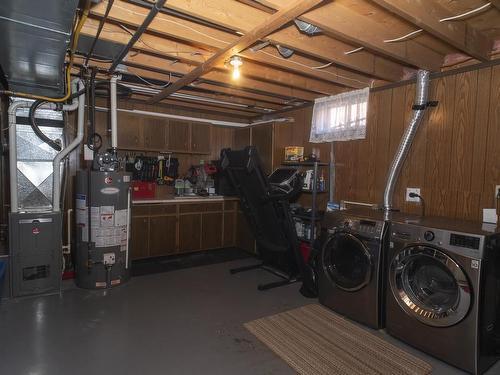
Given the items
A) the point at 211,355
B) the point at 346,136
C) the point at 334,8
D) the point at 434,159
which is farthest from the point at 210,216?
the point at 334,8

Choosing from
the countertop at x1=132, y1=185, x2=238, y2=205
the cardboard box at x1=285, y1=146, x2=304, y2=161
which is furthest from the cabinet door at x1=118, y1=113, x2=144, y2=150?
the cardboard box at x1=285, y1=146, x2=304, y2=161

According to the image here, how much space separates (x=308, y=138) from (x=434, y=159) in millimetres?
1721

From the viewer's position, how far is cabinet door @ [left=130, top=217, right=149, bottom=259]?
13.7 ft

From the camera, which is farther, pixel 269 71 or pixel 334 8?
pixel 269 71

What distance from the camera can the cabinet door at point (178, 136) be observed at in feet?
15.5

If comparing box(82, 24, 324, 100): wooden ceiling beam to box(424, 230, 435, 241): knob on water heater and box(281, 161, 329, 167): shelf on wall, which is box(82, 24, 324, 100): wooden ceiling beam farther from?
box(424, 230, 435, 241): knob on water heater

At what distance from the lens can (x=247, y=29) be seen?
213cm

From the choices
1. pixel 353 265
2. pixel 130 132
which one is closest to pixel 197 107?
pixel 130 132

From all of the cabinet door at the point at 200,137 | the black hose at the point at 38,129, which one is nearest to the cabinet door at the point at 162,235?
the cabinet door at the point at 200,137

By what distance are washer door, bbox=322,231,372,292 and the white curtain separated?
137cm

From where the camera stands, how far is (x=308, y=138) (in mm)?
4277

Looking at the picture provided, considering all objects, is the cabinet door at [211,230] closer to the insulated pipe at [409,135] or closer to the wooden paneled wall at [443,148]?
the wooden paneled wall at [443,148]

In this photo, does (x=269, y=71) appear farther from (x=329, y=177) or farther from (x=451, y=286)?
(x=451, y=286)

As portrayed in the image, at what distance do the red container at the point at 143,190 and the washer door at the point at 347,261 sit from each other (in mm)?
2675
